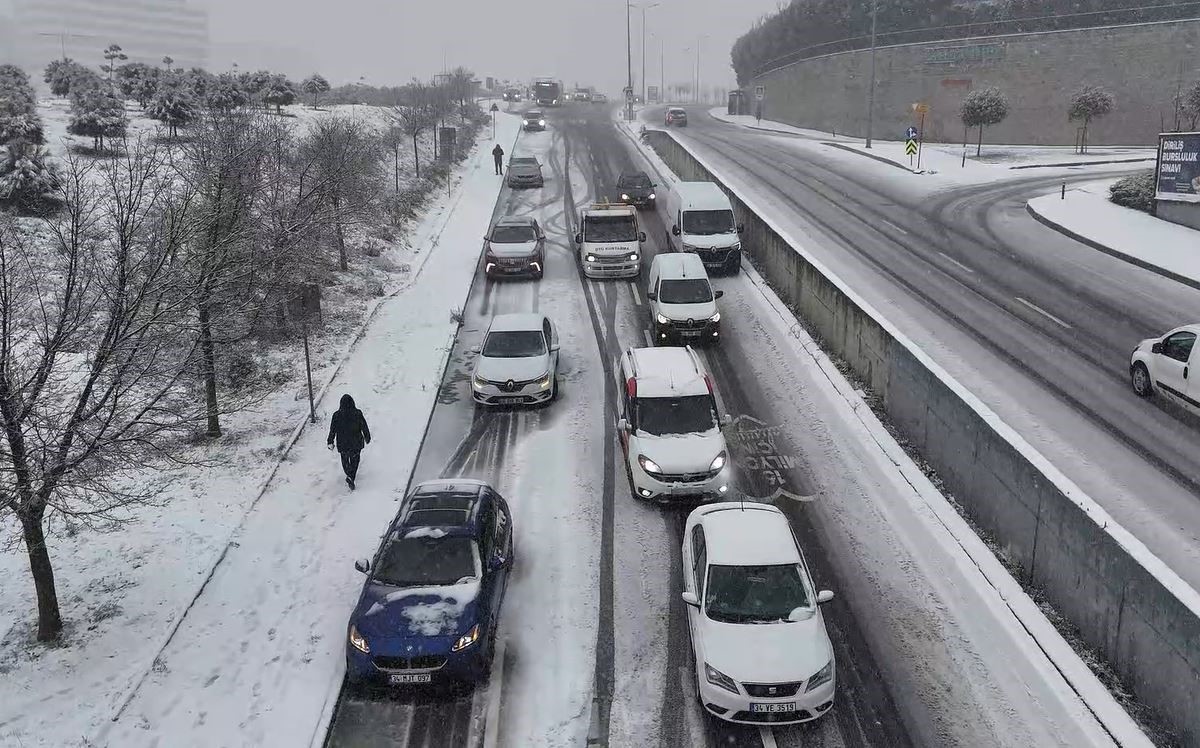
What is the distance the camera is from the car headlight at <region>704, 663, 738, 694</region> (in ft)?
29.7

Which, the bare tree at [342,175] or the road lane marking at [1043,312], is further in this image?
the bare tree at [342,175]

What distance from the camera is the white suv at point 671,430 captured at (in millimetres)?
13672

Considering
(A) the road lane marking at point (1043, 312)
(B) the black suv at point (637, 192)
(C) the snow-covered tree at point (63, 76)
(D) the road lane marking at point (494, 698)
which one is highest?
(C) the snow-covered tree at point (63, 76)

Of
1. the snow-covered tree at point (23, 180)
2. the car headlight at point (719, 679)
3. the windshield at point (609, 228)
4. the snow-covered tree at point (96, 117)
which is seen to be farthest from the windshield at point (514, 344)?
the snow-covered tree at point (96, 117)

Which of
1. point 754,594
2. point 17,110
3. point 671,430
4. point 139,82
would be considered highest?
point 139,82

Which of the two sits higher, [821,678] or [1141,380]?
[1141,380]

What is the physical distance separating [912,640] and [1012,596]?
1687mm

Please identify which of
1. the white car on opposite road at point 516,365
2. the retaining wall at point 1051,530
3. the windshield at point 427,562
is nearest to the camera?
the retaining wall at point 1051,530

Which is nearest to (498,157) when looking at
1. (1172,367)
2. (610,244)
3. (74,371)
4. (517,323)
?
(610,244)

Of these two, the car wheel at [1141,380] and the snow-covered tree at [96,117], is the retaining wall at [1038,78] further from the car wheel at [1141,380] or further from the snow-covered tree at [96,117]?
the snow-covered tree at [96,117]

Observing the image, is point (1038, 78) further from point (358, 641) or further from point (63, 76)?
point (358, 641)

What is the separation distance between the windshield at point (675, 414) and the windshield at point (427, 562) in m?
4.55

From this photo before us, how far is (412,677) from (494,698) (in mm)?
960

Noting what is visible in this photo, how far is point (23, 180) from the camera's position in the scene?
2397cm
